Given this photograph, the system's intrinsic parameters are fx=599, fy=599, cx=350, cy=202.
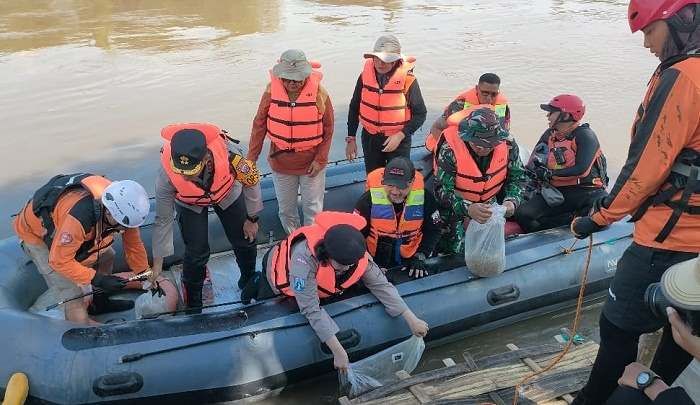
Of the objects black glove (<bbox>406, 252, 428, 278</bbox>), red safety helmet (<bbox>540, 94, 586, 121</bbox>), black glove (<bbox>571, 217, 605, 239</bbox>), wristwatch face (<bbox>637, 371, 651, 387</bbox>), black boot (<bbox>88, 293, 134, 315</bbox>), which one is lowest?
black boot (<bbox>88, 293, 134, 315</bbox>)

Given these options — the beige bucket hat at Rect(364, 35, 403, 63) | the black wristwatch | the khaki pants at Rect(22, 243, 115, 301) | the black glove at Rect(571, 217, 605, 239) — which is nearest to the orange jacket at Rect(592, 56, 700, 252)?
the black glove at Rect(571, 217, 605, 239)

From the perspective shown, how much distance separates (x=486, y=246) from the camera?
10.7ft

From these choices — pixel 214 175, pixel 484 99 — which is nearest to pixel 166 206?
pixel 214 175

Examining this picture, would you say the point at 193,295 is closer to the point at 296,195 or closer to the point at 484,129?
the point at 296,195

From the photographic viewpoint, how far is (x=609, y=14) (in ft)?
44.6

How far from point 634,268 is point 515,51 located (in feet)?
30.3

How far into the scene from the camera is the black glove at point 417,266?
10.9 feet

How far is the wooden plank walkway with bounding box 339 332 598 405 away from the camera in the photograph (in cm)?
265

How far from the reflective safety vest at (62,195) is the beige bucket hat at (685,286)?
2371mm

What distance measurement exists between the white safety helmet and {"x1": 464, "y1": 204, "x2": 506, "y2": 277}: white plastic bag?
5.52 feet

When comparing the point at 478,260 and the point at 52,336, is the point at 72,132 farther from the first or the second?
the point at 478,260

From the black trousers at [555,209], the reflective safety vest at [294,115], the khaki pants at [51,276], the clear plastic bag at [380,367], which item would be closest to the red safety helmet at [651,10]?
the clear plastic bag at [380,367]

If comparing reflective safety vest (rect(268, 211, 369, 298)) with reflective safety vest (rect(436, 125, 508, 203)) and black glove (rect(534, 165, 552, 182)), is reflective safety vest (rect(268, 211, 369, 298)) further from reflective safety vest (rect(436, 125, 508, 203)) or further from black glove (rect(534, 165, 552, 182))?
black glove (rect(534, 165, 552, 182))

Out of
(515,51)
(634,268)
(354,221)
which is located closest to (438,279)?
(354,221)
